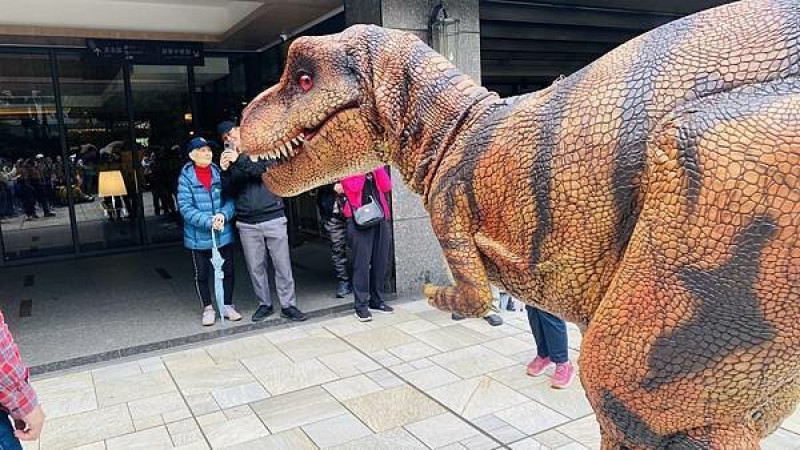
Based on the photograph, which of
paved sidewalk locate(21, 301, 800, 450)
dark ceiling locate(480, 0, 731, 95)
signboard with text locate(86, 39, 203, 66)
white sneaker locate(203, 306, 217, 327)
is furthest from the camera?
signboard with text locate(86, 39, 203, 66)

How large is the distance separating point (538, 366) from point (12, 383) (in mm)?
3581

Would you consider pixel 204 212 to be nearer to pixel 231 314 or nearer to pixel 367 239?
pixel 231 314

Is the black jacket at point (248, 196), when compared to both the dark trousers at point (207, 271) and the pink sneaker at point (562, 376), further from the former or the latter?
the pink sneaker at point (562, 376)

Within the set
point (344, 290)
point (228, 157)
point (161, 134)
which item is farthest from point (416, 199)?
point (161, 134)

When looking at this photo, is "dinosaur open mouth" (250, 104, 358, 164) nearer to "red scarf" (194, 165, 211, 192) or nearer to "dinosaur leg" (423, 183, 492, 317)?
"dinosaur leg" (423, 183, 492, 317)

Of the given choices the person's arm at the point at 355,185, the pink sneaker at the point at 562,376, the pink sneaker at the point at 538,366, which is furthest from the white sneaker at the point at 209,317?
the pink sneaker at the point at 562,376

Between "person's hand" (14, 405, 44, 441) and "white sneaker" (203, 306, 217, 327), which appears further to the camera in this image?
"white sneaker" (203, 306, 217, 327)

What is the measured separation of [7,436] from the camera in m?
2.48

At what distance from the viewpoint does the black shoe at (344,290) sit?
7289mm

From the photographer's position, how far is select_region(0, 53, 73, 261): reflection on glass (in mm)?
10023

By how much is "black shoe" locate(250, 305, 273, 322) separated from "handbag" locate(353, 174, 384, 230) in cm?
132

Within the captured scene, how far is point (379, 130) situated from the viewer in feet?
5.98

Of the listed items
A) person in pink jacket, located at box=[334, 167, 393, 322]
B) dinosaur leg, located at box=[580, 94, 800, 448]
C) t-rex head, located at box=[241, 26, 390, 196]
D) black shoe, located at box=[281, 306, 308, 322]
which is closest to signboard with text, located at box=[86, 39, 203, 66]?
person in pink jacket, located at box=[334, 167, 393, 322]

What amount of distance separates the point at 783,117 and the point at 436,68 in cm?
89
